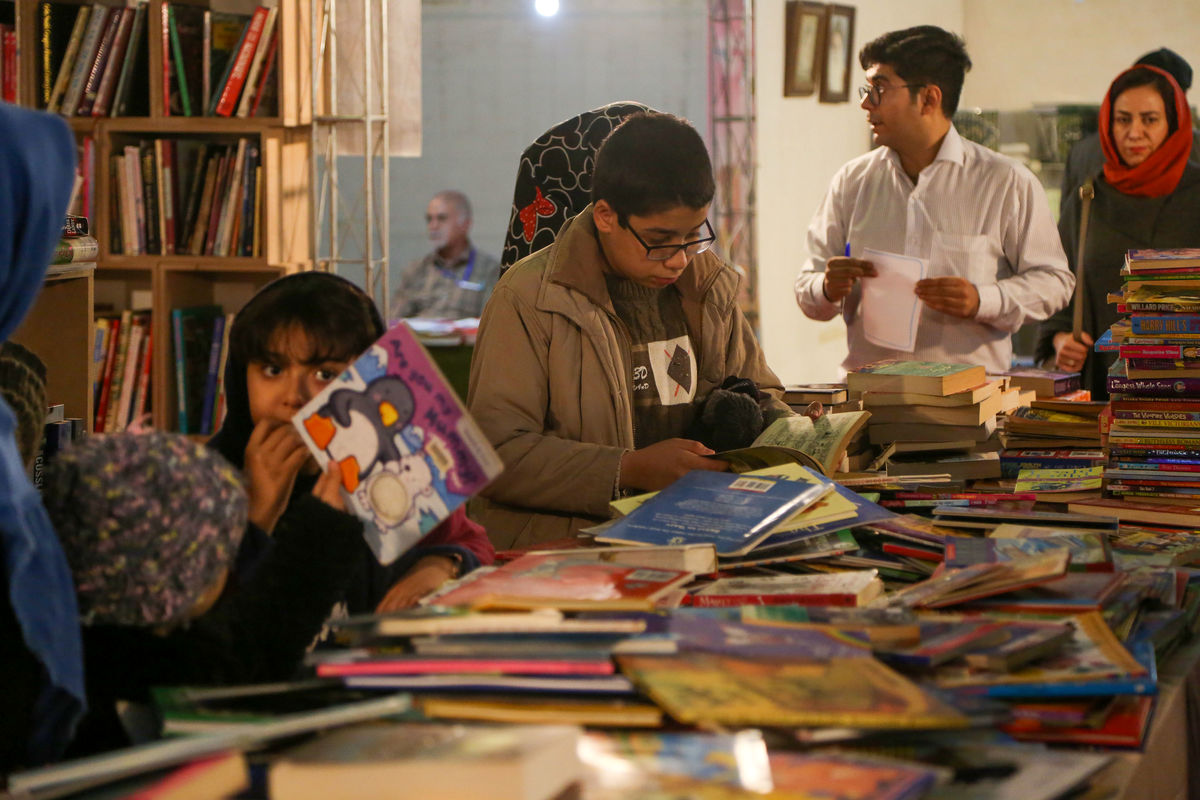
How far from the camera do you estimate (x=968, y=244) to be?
3598 millimetres

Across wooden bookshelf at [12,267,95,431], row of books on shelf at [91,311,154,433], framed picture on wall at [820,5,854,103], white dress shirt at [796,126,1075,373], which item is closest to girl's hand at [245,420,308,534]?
wooden bookshelf at [12,267,95,431]

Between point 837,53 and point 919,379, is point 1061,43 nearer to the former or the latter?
point 837,53

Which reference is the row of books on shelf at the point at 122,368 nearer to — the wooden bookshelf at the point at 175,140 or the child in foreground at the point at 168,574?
the wooden bookshelf at the point at 175,140

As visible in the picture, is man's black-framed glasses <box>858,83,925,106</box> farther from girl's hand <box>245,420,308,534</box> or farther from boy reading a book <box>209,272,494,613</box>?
girl's hand <box>245,420,308,534</box>

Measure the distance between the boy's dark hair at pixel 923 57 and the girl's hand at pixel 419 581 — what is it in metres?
2.49

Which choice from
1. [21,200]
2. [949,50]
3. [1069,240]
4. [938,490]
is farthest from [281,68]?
[21,200]

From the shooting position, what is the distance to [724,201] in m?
6.20

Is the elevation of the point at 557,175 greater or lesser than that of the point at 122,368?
greater

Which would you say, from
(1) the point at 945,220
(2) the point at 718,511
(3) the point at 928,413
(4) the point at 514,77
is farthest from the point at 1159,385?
(4) the point at 514,77

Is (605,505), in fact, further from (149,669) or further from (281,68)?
(281,68)

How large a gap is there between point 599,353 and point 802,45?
4588 mm

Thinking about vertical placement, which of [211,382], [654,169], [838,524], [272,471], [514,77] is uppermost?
[514,77]

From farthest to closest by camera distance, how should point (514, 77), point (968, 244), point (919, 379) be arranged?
point (514, 77)
point (968, 244)
point (919, 379)

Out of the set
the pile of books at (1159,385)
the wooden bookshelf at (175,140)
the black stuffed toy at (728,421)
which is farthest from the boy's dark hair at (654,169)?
the wooden bookshelf at (175,140)
